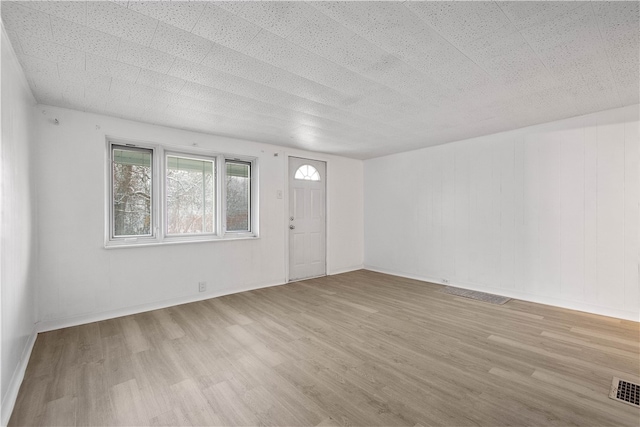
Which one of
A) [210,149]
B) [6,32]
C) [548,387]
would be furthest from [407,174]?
[6,32]

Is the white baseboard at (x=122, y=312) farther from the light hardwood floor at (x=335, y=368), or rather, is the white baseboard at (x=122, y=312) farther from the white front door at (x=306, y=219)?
the white front door at (x=306, y=219)

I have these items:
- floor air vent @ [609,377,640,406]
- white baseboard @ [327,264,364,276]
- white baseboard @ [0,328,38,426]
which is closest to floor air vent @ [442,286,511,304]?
floor air vent @ [609,377,640,406]

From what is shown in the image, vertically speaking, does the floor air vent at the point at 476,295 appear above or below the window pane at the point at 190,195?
below

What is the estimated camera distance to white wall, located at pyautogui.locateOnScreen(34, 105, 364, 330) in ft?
9.75

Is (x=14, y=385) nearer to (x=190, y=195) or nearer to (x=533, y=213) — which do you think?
(x=190, y=195)

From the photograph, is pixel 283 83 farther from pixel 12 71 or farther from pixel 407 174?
pixel 407 174

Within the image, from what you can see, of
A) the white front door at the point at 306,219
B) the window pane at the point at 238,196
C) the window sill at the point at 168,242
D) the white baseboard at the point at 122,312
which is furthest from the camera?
the white front door at the point at 306,219

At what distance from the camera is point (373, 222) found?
608cm

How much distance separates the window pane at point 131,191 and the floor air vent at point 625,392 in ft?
15.7

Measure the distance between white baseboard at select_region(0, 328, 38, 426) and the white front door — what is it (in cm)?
332

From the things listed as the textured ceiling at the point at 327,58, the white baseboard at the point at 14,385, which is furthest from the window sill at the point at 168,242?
the textured ceiling at the point at 327,58

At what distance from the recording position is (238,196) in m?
4.59

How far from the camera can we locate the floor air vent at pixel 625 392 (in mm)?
1844

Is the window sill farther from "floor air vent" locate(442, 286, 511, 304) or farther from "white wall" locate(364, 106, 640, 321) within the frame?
"floor air vent" locate(442, 286, 511, 304)
